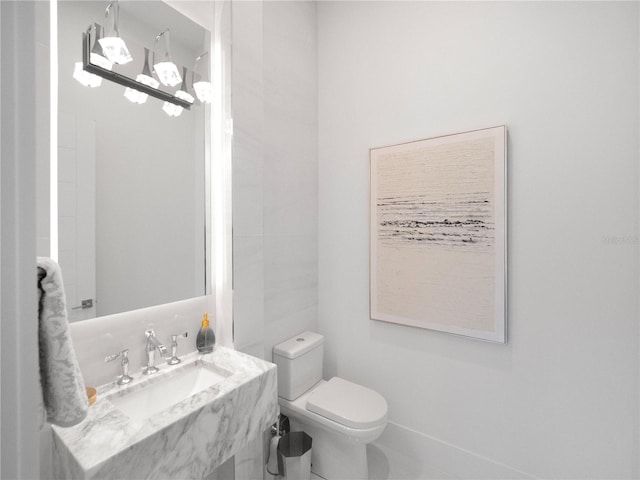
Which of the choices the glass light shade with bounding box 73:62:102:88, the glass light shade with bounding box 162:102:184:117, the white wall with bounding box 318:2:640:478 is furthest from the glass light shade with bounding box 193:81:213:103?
the white wall with bounding box 318:2:640:478

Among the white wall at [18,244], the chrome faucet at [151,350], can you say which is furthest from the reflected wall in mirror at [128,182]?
the white wall at [18,244]

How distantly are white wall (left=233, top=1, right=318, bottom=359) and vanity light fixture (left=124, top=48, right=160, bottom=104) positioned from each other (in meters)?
0.35

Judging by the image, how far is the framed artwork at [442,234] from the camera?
1448mm

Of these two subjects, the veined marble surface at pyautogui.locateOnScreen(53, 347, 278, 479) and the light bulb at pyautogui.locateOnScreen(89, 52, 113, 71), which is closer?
the veined marble surface at pyautogui.locateOnScreen(53, 347, 278, 479)

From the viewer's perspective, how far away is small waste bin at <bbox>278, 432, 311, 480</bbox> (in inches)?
60.5

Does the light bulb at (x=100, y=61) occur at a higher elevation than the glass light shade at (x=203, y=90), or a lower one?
lower

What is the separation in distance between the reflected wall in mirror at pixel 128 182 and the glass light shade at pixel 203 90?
0.13 ft

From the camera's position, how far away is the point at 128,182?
1.21 metres

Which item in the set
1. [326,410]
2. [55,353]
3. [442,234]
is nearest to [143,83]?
[55,353]

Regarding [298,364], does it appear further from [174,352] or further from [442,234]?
[442,234]

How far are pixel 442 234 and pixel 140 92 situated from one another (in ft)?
4.93

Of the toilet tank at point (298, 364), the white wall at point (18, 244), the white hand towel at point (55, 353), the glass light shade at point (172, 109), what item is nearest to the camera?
the white wall at point (18, 244)

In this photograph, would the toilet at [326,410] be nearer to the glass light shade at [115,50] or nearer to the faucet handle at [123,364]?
the faucet handle at [123,364]

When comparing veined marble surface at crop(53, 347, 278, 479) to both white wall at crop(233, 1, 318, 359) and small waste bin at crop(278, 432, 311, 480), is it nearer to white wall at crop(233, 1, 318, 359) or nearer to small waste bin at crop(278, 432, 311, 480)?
Result: white wall at crop(233, 1, 318, 359)
